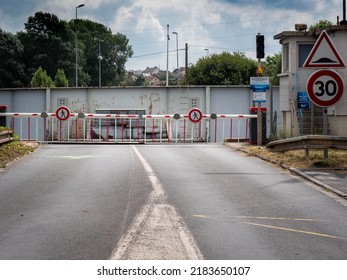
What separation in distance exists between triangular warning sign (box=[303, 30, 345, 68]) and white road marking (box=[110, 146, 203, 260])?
6.04 metres

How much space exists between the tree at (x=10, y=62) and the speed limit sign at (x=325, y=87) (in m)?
79.2

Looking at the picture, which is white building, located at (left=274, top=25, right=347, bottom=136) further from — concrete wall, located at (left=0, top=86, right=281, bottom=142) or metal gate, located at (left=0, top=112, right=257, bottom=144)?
concrete wall, located at (left=0, top=86, right=281, bottom=142)

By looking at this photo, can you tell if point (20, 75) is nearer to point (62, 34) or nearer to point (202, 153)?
point (62, 34)

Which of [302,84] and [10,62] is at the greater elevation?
[10,62]

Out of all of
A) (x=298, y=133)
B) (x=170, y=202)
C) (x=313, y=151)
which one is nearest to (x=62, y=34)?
(x=298, y=133)

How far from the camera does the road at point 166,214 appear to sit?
7.72m

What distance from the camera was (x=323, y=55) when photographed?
51.0 feet

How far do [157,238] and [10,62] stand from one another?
289 feet

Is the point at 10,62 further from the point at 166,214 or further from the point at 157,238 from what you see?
the point at 157,238

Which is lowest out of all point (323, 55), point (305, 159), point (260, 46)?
point (305, 159)

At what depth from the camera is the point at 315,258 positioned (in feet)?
24.0

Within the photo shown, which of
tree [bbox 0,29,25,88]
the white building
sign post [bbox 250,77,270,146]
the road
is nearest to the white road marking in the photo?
the road

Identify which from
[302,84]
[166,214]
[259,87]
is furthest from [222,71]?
[166,214]

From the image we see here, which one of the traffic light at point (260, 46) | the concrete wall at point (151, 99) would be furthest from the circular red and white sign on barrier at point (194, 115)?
the concrete wall at point (151, 99)
